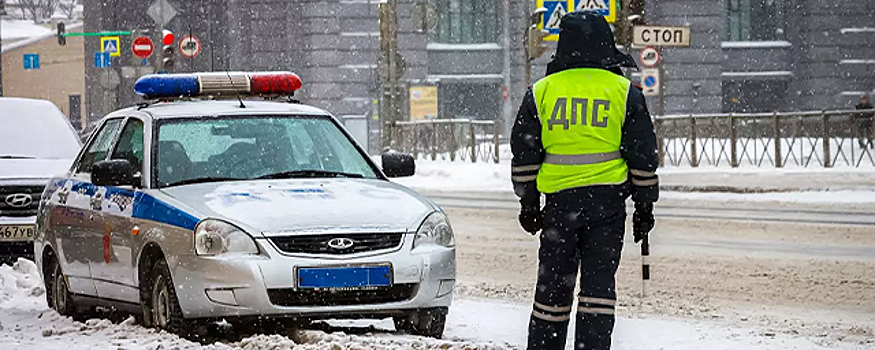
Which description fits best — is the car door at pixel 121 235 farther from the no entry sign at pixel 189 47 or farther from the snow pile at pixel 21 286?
the no entry sign at pixel 189 47

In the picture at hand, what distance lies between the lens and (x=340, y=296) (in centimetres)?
798

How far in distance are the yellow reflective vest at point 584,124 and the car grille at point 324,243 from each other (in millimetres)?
1581

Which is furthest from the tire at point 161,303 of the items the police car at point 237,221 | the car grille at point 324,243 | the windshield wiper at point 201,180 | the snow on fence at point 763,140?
the snow on fence at point 763,140

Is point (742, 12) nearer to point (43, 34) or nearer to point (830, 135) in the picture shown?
point (830, 135)

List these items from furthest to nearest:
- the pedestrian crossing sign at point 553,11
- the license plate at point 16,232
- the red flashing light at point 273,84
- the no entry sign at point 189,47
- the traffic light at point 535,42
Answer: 1. the traffic light at point 535,42
2. the pedestrian crossing sign at point 553,11
3. the no entry sign at point 189,47
4. the license plate at point 16,232
5. the red flashing light at point 273,84

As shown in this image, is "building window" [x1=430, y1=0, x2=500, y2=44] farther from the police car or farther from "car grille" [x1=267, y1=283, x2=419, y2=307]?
"car grille" [x1=267, y1=283, x2=419, y2=307]

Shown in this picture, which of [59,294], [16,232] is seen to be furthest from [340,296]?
[16,232]

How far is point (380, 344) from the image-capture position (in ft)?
25.0

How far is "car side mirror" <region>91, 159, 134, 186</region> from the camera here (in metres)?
8.73

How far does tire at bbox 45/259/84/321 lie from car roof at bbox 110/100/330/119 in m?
1.15

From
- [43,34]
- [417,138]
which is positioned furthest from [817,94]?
[43,34]

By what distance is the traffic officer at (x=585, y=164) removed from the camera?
6645 millimetres

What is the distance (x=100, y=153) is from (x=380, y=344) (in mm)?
3206

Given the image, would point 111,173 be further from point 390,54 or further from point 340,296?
point 390,54
